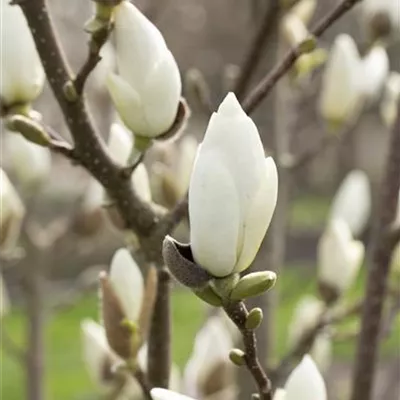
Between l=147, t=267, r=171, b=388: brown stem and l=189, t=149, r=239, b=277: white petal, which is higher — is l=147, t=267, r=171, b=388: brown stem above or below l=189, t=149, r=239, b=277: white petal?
below

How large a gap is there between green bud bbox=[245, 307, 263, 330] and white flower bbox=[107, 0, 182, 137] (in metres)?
0.15

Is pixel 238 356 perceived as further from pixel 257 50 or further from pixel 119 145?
pixel 257 50

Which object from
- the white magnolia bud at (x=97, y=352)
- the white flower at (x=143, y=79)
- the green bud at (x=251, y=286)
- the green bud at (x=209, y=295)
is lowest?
the white magnolia bud at (x=97, y=352)

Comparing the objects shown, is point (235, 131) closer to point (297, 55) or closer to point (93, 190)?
point (297, 55)

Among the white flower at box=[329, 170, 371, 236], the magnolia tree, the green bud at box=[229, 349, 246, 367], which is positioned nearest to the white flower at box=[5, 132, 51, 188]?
the magnolia tree

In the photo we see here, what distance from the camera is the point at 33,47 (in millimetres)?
584

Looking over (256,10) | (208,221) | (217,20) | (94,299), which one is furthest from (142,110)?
(94,299)

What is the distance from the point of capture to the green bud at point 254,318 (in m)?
0.44

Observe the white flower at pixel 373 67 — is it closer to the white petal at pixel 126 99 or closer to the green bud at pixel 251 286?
the white petal at pixel 126 99

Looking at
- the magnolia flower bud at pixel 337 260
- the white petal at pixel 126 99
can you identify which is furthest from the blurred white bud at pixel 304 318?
the white petal at pixel 126 99

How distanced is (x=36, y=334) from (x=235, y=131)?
805 millimetres

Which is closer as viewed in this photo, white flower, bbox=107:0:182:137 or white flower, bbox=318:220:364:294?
white flower, bbox=107:0:182:137

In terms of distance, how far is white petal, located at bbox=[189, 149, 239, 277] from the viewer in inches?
16.8

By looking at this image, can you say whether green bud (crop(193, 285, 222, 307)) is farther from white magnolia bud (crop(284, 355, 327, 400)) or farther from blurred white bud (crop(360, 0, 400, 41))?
blurred white bud (crop(360, 0, 400, 41))
